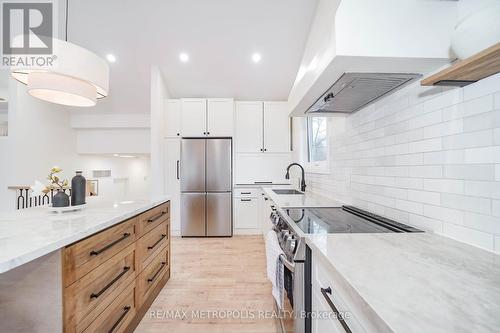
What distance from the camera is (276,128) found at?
404 cm

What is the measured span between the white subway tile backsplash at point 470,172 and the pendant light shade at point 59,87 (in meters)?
2.18

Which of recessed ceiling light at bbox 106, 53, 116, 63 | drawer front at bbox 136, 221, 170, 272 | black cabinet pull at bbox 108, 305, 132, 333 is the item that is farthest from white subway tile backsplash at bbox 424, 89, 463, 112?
recessed ceiling light at bbox 106, 53, 116, 63

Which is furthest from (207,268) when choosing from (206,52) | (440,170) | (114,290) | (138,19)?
(138,19)

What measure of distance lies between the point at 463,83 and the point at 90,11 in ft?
12.5

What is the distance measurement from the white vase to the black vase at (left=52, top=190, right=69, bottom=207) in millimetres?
2177

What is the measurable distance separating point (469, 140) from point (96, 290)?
1.84 m

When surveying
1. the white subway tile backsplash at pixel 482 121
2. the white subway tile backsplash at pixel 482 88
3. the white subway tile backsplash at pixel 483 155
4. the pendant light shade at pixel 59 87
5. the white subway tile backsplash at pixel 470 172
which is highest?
the pendant light shade at pixel 59 87

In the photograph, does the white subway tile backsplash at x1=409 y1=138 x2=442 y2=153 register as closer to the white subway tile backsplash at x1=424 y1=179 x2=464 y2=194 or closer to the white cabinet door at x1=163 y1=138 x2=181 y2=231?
the white subway tile backsplash at x1=424 y1=179 x2=464 y2=194

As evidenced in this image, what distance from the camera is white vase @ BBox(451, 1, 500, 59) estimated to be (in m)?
0.68

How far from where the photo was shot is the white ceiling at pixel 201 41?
108 inches

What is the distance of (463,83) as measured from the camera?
2.77ft

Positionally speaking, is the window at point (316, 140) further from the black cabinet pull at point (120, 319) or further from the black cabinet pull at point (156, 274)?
the black cabinet pull at point (120, 319)

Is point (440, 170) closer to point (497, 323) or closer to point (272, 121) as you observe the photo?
point (497, 323)

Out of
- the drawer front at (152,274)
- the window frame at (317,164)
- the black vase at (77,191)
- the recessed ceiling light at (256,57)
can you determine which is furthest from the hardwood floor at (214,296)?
the recessed ceiling light at (256,57)
